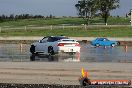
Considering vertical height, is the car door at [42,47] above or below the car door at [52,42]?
below

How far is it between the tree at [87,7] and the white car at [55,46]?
70.0 m

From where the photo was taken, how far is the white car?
3244 cm

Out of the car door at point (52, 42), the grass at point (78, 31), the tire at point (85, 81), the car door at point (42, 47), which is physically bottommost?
the grass at point (78, 31)

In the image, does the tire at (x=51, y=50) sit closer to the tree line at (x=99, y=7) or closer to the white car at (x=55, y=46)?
the white car at (x=55, y=46)

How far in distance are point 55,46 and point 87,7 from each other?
74.9 meters

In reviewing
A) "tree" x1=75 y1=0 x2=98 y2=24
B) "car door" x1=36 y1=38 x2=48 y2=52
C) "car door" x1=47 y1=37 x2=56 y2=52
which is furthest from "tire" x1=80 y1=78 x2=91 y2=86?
"tree" x1=75 y1=0 x2=98 y2=24

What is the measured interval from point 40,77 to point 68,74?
1.29m

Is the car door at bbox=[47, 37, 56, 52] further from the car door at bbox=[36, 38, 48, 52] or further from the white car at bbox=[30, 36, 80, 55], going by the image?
the car door at bbox=[36, 38, 48, 52]

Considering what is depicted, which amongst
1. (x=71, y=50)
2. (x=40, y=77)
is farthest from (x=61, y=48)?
(x=40, y=77)

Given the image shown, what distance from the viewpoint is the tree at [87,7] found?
104125 millimetres

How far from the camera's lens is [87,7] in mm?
106625

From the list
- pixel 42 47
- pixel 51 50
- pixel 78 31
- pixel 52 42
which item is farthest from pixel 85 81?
pixel 78 31

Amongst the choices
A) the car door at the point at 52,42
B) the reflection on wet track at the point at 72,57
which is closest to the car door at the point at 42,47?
the car door at the point at 52,42

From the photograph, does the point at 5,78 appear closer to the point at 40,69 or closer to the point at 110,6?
the point at 40,69
